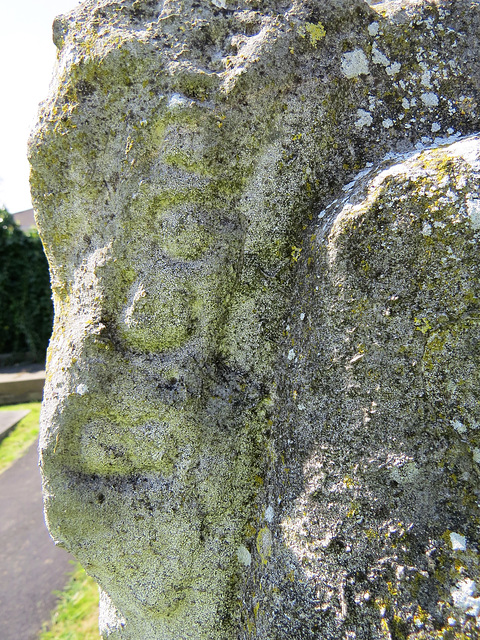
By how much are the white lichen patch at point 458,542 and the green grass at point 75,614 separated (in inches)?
84.6

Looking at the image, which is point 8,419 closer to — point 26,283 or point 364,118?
point 26,283

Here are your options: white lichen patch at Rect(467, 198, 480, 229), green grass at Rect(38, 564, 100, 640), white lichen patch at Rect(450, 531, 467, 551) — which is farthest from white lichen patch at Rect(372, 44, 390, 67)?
green grass at Rect(38, 564, 100, 640)

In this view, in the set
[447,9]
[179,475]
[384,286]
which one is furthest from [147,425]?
[447,9]

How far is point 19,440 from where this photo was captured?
4.61 meters

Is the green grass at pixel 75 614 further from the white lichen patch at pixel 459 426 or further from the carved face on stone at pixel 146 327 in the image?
the white lichen patch at pixel 459 426

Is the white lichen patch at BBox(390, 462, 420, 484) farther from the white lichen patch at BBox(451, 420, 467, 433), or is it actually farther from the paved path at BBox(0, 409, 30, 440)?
the paved path at BBox(0, 409, 30, 440)

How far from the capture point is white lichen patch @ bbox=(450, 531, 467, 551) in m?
0.71

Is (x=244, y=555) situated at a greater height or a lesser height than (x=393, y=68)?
lesser

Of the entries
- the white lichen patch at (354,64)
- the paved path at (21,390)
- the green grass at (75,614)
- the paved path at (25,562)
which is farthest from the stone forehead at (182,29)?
the paved path at (21,390)

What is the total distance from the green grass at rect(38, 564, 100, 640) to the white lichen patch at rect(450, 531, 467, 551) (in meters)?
2.15

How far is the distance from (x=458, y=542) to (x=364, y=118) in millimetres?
779

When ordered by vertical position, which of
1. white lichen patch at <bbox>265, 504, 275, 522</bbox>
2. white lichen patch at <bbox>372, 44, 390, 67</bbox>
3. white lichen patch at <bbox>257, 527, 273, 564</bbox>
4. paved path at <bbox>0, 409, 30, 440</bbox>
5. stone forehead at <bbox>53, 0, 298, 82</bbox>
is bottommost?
paved path at <bbox>0, 409, 30, 440</bbox>

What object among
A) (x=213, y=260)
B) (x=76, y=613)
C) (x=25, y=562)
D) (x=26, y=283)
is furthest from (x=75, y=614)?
(x=26, y=283)

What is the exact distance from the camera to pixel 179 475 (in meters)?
0.99
